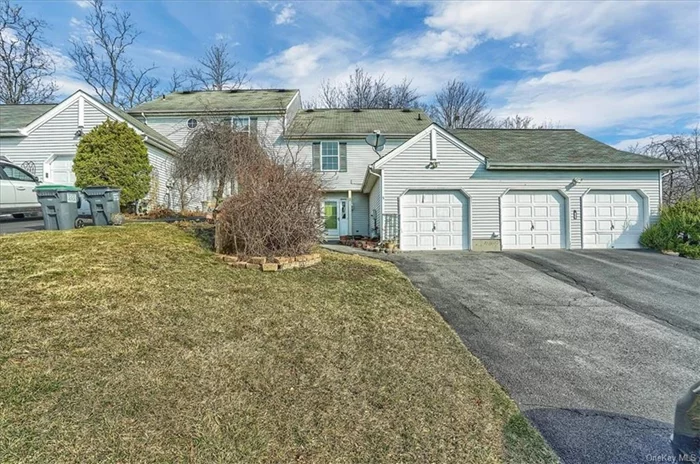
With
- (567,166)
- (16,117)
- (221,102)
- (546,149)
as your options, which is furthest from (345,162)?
(16,117)

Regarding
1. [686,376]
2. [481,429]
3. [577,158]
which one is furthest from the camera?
[577,158]

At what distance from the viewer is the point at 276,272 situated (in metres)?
6.26

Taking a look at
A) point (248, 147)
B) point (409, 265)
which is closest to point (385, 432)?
point (409, 265)

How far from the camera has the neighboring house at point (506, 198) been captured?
40.2ft

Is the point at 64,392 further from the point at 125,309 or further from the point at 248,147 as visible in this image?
the point at 248,147

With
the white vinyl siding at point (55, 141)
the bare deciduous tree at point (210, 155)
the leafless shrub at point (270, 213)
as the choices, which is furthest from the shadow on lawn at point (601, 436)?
the white vinyl siding at point (55, 141)

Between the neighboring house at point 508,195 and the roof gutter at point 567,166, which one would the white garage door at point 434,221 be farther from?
the roof gutter at point 567,166

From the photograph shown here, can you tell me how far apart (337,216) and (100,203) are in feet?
35.0

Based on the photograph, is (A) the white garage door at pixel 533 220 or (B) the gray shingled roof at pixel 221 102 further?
(B) the gray shingled roof at pixel 221 102

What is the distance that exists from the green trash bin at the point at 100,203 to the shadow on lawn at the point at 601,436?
33.2 ft

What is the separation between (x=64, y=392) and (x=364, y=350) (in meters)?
2.70

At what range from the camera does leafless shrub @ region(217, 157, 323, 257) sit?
21.4ft

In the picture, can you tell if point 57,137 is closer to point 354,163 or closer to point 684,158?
point 354,163

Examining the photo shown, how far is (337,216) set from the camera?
17.6m
